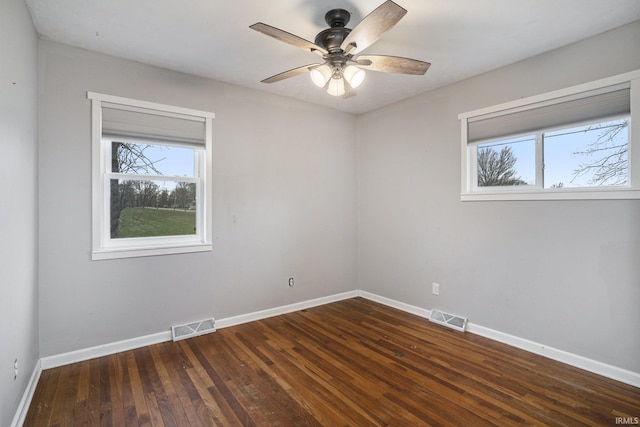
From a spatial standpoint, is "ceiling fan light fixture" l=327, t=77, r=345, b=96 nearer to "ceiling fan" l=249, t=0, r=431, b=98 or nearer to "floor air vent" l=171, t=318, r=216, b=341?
"ceiling fan" l=249, t=0, r=431, b=98

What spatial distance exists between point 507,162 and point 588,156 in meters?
0.64

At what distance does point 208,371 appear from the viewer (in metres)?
2.52

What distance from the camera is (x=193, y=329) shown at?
10.5 ft

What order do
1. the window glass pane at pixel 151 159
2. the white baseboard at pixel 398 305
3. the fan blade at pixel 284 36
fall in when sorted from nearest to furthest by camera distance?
the fan blade at pixel 284 36, the window glass pane at pixel 151 159, the white baseboard at pixel 398 305

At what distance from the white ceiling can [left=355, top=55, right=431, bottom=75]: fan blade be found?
1.09 ft

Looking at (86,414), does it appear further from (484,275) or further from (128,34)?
(484,275)

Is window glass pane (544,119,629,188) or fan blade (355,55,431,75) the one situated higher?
fan blade (355,55,431,75)

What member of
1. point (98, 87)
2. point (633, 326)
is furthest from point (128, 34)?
point (633, 326)

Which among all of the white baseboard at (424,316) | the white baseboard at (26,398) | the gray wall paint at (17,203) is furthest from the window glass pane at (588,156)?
the white baseboard at (26,398)

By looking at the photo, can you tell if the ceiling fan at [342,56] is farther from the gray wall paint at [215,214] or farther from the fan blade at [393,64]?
the gray wall paint at [215,214]

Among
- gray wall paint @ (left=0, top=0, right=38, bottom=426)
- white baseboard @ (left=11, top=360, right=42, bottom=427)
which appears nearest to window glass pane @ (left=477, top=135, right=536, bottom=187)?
gray wall paint @ (left=0, top=0, right=38, bottom=426)

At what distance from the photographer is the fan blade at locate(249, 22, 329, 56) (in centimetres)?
176

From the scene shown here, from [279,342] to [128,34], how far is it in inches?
117

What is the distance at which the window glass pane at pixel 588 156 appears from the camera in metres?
2.47
